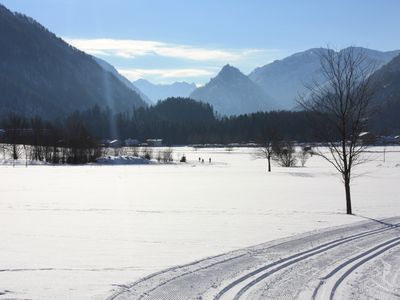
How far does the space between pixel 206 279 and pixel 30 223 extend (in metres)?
8.27

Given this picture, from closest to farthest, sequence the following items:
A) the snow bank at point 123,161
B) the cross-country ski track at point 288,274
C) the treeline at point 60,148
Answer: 1. the cross-country ski track at point 288,274
2. the snow bank at point 123,161
3. the treeline at point 60,148

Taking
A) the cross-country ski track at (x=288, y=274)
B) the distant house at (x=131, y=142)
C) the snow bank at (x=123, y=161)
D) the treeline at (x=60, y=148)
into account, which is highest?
the distant house at (x=131, y=142)

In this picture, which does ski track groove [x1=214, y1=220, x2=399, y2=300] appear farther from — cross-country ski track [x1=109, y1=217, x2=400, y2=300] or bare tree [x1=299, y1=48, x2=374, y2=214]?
bare tree [x1=299, y1=48, x2=374, y2=214]

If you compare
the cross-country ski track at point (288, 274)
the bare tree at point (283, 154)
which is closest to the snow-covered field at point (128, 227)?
the cross-country ski track at point (288, 274)

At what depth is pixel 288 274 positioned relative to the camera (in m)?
8.52

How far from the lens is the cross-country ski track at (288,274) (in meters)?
7.37

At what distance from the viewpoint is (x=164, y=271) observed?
344 inches

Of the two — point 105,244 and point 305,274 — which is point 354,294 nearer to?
point 305,274

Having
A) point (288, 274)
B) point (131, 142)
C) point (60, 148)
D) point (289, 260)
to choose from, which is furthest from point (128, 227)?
point (131, 142)

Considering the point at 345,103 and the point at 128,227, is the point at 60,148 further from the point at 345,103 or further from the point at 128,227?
the point at 128,227

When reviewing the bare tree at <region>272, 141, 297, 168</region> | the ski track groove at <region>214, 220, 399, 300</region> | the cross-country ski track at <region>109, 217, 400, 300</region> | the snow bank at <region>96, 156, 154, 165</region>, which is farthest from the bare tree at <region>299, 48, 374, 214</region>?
the snow bank at <region>96, 156, 154, 165</region>

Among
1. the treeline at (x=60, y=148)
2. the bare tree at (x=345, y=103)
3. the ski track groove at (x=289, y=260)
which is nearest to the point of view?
the ski track groove at (x=289, y=260)

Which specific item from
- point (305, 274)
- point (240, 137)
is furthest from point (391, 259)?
point (240, 137)

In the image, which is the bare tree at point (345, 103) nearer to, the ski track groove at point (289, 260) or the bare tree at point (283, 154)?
the ski track groove at point (289, 260)
